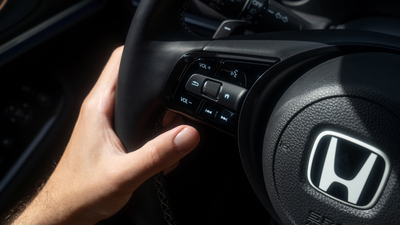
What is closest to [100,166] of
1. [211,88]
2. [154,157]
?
[154,157]

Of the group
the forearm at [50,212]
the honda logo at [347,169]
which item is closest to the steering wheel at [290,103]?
the honda logo at [347,169]

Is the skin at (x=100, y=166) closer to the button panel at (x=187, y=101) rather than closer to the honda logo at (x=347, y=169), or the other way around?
the button panel at (x=187, y=101)

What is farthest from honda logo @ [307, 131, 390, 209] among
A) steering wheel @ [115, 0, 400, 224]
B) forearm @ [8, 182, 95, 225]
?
forearm @ [8, 182, 95, 225]

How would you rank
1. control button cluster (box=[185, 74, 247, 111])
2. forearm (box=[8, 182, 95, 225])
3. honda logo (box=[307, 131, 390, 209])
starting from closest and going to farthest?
1. honda logo (box=[307, 131, 390, 209])
2. control button cluster (box=[185, 74, 247, 111])
3. forearm (box=[8, 182, 95, 225])

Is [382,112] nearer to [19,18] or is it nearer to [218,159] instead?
[218,159]

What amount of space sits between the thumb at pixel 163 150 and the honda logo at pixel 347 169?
0.21m

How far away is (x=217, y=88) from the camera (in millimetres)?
624

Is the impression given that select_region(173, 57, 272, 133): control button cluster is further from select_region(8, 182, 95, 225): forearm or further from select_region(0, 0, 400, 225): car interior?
select_region(8, 182, 95, 225): forearm

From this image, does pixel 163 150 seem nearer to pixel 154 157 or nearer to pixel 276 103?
pixel 154 157

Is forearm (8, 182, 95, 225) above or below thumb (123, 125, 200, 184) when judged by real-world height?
below

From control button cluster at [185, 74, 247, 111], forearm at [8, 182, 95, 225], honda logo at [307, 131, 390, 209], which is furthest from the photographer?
forearm at [8, 182, 95, 225]

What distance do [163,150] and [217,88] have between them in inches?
5.7

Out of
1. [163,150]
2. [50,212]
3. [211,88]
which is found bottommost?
[50,212]

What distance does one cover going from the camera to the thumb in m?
0.64
